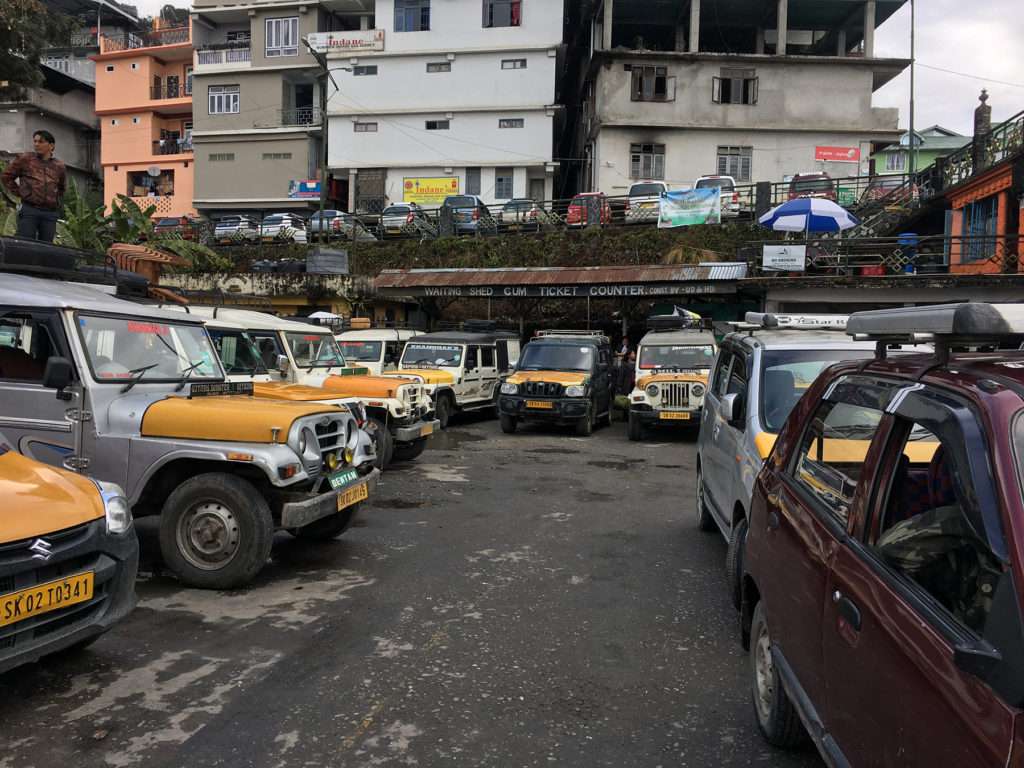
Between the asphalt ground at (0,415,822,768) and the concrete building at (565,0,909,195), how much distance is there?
30.5 metres

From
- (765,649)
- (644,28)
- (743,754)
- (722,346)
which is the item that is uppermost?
(644,28)

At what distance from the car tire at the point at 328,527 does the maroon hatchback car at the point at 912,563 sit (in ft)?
13.4

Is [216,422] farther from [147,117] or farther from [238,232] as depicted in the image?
[147,117]

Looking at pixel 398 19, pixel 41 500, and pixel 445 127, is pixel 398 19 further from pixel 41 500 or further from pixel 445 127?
pixel 41 500

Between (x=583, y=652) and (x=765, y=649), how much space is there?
1.30m

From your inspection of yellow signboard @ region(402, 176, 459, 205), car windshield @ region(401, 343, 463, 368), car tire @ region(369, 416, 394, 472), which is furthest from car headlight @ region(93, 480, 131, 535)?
yellow signboard @ region(402, 176, 459, 205)

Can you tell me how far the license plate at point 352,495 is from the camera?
5598 mm

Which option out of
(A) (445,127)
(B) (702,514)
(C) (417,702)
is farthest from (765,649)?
(A) (445,127)

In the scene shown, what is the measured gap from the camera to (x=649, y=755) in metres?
3.20

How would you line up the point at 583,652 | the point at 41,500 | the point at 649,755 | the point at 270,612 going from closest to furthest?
the point at 649,755
the point at 41,500
the point at 583,652
the point at 270,612

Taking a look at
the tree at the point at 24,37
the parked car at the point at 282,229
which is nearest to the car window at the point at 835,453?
the tree at the point at 24,37

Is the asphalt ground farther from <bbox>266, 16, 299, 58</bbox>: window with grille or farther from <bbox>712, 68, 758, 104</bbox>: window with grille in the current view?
<bbox>266, 16, 299, 58</bbox>: window with grille

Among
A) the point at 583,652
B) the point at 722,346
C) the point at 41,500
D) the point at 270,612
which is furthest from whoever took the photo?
the point at 722,346

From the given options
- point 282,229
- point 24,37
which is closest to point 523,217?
point 282,229
